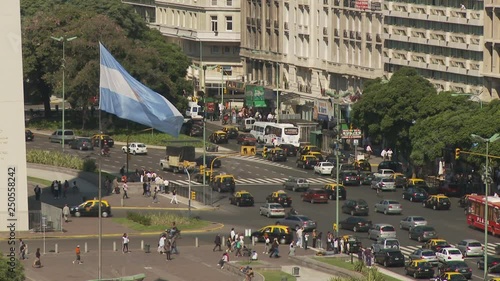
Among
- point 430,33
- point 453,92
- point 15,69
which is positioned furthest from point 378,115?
point 15,69

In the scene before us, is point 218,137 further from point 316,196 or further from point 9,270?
point 9,270

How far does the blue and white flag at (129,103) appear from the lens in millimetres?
121875

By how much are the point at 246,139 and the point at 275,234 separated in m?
53.5

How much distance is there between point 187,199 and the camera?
504 feet

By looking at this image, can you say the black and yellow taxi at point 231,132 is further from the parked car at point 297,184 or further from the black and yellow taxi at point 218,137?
the parked car at point 297,184

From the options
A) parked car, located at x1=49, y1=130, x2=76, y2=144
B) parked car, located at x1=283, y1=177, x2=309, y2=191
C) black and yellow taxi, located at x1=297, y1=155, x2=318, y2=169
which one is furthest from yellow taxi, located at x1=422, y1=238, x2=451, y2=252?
parked car, located at x1=49, y1=130, x2=76, y2=144

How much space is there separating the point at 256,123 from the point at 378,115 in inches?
979

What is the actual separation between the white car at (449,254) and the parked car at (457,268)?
15.0 ft

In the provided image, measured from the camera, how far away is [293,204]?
151m

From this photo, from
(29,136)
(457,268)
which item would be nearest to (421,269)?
(457,268)

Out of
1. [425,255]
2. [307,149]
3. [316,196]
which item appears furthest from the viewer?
[307,149]

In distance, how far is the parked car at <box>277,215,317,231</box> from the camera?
136 m

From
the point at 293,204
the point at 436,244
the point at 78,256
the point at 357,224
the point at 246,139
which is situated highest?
the point at 246,139

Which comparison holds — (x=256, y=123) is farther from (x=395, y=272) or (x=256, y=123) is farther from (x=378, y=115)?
(x=395, y=272)
